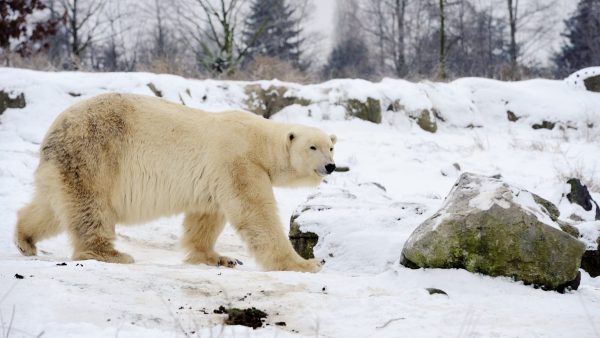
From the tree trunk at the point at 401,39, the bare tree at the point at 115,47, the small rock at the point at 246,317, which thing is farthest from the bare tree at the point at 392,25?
the small rock at the point at 246,317

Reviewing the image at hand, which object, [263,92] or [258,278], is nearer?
[258,278]

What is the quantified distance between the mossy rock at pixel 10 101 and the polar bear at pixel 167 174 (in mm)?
4939

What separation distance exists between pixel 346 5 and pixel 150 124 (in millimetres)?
41493

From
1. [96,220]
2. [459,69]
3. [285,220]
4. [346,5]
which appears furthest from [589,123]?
[346,5]

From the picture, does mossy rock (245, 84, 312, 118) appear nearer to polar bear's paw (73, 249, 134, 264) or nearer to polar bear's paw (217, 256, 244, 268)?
polar bear's paw (217, 256, 244, 268)

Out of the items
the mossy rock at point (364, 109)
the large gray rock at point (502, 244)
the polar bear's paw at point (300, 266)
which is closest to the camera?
the large gray rock at point (502, 244)

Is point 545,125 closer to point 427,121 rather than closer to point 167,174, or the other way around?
point 427,121

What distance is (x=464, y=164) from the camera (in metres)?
9.29

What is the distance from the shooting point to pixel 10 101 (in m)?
8.79

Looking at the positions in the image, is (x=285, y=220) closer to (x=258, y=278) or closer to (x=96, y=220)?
(x=96, y=220)

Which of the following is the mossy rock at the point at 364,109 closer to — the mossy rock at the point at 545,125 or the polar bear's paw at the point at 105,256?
the mossy rock at the point at 545,125

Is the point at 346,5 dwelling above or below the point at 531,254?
above

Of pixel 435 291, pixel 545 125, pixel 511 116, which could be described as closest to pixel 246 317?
pixel 435 291

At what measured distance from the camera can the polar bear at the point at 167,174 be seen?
4.31 metres
